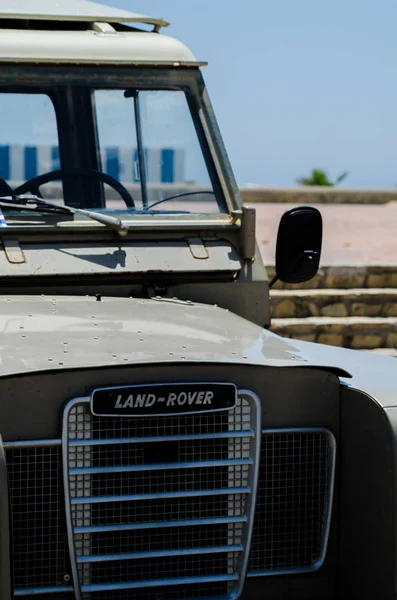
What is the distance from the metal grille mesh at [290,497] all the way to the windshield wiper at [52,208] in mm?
1287

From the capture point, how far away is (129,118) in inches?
199

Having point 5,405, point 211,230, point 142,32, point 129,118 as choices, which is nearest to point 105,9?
point 142,32

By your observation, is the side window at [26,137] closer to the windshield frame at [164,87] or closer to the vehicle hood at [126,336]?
the windshield frame at [164,87]

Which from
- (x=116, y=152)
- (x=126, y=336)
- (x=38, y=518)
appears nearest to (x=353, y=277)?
(x=116, y=152)

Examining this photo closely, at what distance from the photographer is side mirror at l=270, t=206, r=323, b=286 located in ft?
15.2

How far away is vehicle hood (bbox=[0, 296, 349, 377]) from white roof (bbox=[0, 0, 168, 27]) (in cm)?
143

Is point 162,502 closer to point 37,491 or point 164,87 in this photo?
point 37,491

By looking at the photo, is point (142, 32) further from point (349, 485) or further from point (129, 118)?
point (349, 485)

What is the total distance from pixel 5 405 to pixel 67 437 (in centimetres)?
21

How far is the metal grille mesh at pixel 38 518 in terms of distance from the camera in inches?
132

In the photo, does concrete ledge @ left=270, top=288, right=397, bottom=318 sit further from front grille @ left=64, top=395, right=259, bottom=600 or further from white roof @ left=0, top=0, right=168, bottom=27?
front grille @ left=64, top=395, right=259, bottom=600

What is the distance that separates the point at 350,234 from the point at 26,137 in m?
12.6

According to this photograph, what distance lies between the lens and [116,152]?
5.09m

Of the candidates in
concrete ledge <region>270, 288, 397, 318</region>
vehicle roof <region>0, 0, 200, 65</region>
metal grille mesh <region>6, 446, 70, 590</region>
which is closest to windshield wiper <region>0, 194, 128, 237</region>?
Answer: vehicle roof <region>0, 0, 200, 65</region>
